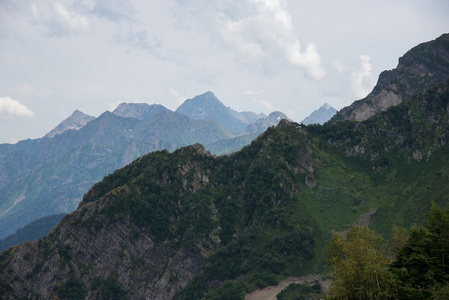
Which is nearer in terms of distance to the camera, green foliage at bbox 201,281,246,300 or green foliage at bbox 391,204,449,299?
green foliage at bbox 391,204,449,299

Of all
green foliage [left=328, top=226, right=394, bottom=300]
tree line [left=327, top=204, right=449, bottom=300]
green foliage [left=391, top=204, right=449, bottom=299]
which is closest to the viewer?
green foliage [left=328, top=226, right=394, bottom=300]

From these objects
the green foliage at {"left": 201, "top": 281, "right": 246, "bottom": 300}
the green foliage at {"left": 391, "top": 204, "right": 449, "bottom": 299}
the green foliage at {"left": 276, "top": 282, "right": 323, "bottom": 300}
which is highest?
the green foliage at {"left": 391, "top": 204, "right": 449, "bottom": 299}

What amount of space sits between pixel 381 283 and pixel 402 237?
56551 millimetres

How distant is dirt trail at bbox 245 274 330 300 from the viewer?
609 feet

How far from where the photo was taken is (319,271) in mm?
197125

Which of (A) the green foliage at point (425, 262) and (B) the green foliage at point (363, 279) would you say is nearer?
(B) the green foliage at point (363, 279)

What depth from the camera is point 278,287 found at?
7608 inches

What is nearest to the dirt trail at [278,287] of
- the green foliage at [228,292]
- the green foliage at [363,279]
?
the green foliage at [228,292]

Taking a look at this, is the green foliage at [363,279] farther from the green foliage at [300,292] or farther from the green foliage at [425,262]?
the green foliage at [300,292]

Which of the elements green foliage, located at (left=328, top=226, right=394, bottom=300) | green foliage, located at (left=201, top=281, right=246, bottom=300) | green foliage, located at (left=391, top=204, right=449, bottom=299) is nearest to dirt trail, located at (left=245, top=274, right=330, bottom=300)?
green foliage, located at (left=201, top=281, right=246, bottom=300)

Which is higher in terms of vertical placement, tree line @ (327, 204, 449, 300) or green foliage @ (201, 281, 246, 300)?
tree line @ (327, 204, 449, 300)

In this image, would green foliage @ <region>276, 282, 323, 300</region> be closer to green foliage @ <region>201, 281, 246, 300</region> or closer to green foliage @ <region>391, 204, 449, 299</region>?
green foliage @ <region>201, 281, 246, 300</region>

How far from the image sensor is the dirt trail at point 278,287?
7313 inches

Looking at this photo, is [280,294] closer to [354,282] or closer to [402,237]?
[402,237]
